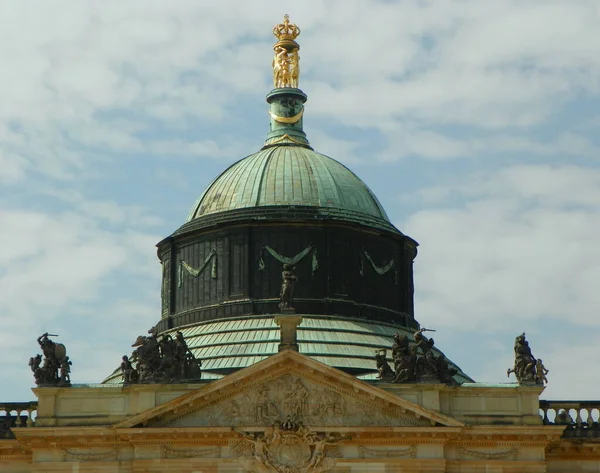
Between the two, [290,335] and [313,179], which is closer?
[290,335]

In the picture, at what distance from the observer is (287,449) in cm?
6444

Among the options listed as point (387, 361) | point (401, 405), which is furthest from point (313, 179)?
point (401, 405)

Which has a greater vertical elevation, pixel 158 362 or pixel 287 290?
pixel 287 290

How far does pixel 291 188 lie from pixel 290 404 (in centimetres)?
1392

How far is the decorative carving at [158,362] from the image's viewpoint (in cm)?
6581

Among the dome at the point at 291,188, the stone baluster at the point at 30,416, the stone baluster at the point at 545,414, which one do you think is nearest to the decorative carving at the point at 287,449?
the stone baluster at the point at 545,414

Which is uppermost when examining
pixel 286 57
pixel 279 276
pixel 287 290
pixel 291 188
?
pixel 286 57

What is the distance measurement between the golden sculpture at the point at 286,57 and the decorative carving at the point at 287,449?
22.8 m

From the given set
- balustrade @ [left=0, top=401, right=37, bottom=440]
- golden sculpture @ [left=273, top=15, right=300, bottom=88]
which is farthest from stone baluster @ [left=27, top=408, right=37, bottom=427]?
golden sculpture @ [left=273, top=15, right=300, bottom=88]

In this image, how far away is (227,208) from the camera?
7612 cm

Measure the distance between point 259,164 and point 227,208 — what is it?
2906 millimetres

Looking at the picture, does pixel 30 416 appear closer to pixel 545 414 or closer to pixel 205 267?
pixel 205 267

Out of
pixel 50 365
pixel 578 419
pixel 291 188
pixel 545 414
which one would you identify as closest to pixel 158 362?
pixel 50 365

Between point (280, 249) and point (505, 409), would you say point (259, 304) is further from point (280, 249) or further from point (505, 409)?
point (505, 409)
